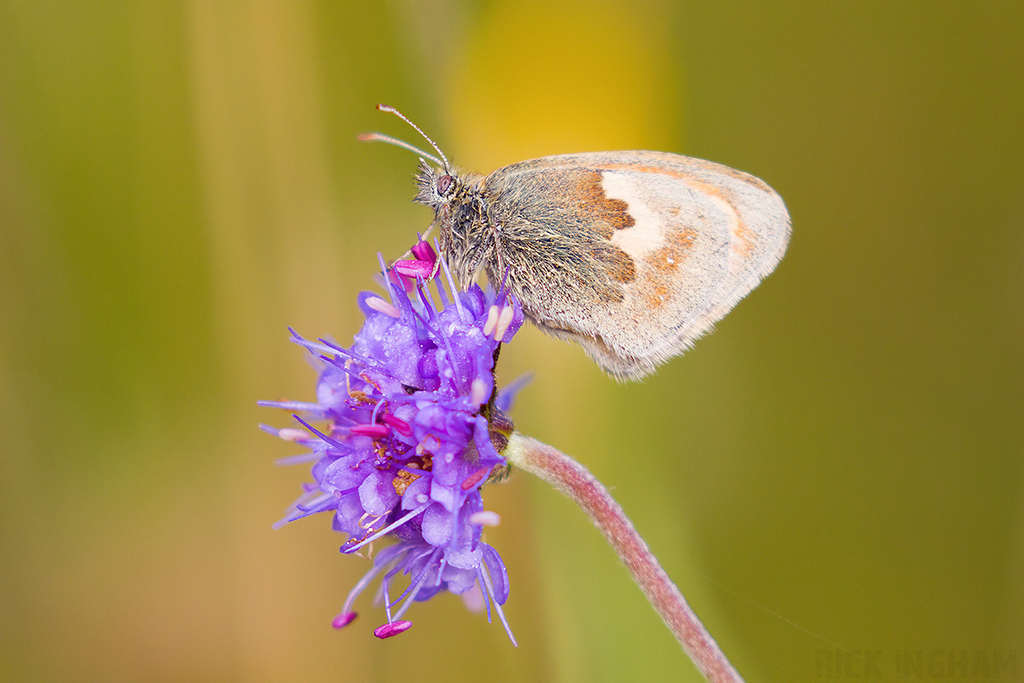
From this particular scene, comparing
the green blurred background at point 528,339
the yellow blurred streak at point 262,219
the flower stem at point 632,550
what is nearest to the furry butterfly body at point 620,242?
the flower stem at point 632,550

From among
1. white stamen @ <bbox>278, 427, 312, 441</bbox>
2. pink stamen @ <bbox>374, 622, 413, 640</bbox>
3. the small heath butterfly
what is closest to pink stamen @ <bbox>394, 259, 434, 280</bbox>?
the small heath butterfly

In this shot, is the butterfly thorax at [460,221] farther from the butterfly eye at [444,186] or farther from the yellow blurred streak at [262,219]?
the yellow blurred streak at [262,219]

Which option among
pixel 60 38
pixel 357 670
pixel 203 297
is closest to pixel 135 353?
pixel 203 297

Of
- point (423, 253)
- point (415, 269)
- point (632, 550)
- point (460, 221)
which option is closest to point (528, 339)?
point (460, 221)

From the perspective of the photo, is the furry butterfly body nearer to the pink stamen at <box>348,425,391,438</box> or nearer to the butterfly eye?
the butterfly eye

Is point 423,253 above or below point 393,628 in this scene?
above

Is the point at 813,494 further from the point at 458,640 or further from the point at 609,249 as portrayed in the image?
the point at 458,640

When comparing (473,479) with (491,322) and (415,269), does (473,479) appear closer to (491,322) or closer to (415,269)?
(491,322)
